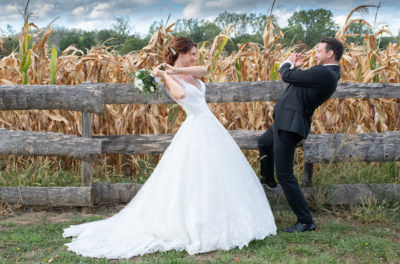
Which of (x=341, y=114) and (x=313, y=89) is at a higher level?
(x=313, y=89)

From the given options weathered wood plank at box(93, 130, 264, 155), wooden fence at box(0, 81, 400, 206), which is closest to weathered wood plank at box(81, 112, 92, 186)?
wooden fence at box(0, 81, 400, 206)

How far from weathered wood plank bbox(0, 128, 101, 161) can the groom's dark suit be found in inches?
95.1

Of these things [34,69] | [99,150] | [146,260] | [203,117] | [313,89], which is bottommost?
[146,260]

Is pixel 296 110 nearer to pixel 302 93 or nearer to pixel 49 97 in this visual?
pixel 302 93

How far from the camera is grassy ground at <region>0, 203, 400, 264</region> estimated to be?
379cm

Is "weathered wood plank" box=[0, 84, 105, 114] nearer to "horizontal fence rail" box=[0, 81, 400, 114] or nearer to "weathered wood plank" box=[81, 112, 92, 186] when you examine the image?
"horizontal fence rail" box=[0, 81, 400, 114]

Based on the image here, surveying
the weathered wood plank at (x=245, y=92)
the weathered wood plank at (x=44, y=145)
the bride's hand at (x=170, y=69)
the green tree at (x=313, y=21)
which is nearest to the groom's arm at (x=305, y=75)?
the weathered wood plank at (x=245, y=92)

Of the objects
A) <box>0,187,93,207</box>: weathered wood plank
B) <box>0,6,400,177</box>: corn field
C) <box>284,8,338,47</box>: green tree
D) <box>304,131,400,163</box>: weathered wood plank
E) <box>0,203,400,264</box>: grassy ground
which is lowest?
<box>0,203,400,264</box>: grassy ground

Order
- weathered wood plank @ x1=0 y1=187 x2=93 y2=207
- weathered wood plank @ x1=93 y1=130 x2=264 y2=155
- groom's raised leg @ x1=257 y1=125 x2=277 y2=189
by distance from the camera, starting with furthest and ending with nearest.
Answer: weathered wood plank @ x1=93 y1=130 x2=264 y2=155
weathered wood plank @ x1=0 y1=187 x2=93 y2=207
groom's raised leg @ x1=257 y1=125 x2=277 y2=189

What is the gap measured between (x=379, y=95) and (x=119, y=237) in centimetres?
392

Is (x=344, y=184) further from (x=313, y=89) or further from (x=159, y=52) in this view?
(x=159, y=52)

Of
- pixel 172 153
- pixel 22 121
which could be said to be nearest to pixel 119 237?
pixel 172 153

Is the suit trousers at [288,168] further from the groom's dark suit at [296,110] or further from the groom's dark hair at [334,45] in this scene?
the groom's dark hair at [334,45]

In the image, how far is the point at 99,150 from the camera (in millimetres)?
5301
